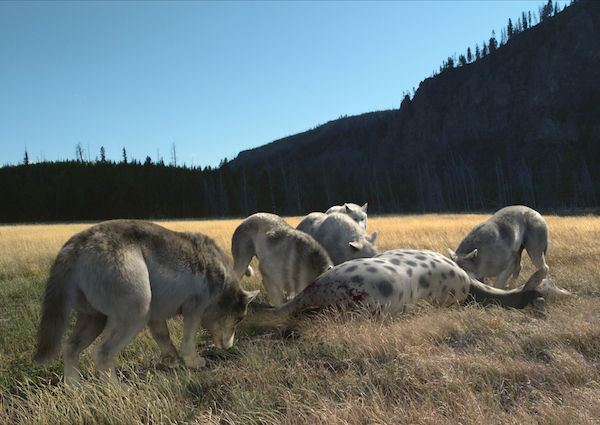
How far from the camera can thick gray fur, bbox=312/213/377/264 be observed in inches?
330

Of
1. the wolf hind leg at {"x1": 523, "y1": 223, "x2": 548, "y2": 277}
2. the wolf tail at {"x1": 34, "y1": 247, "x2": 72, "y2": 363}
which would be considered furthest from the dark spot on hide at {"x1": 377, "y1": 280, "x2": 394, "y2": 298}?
the wolf hind leg at {"x1": 523, "y1": 223, "x2": 548, "y2": 277}

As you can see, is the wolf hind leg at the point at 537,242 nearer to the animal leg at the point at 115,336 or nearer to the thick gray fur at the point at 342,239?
the thick gray fur at the point at 342,239

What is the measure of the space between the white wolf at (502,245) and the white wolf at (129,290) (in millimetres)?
5050

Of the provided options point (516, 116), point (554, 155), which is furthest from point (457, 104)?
point (554, 155)

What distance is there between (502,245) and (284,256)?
4403 millimetres

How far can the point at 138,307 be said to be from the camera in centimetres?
386

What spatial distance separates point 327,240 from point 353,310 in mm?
3762

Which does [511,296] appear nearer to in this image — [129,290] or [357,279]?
[357,279]

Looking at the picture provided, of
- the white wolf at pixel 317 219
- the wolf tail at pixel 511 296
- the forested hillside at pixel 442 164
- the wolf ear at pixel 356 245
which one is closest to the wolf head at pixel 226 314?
the wolf ear at pixel 356 245

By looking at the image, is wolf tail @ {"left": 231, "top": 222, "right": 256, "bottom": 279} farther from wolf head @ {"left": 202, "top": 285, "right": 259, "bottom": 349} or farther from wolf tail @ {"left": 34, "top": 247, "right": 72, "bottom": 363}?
wolf tail @ {"left": 34, "top": 247, "right": 72, "bottom": 363}

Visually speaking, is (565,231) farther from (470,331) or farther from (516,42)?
(516,42)

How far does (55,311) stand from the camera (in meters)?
3.83

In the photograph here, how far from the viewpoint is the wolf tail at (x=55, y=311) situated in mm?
3756

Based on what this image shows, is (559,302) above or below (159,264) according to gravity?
below
